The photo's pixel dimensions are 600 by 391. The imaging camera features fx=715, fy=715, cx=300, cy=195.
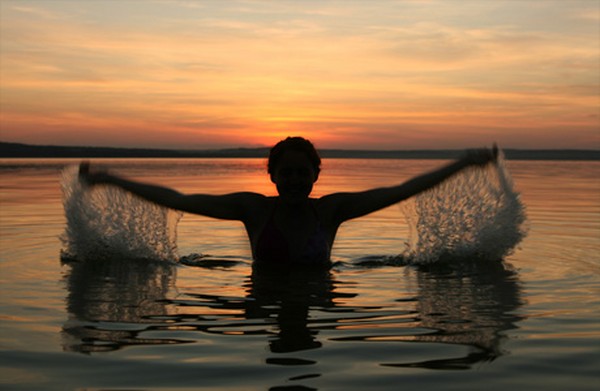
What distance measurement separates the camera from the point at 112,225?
8898 millimetres


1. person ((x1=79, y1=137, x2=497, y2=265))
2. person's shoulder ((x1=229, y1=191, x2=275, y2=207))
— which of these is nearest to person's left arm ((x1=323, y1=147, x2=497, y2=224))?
person ((x1=79, y1=137, x2=497, y2=265))

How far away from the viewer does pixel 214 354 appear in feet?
14.1

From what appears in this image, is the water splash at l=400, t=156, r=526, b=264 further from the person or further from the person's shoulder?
the person's shoulder

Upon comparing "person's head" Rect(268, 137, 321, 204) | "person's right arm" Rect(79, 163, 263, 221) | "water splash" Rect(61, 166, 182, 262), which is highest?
"person's head" Rect(268, 137, 321, 204)

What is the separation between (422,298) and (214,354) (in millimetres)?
2568

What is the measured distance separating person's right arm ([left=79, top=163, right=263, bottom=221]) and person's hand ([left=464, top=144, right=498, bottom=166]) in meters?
2.45

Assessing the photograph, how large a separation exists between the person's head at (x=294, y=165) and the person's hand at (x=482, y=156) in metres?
1.87

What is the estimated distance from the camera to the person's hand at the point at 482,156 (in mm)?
8203

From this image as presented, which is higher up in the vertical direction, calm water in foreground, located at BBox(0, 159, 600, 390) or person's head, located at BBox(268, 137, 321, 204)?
person's head, located at BBox(268, 137, 321, 204)

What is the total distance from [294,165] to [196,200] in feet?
3.71

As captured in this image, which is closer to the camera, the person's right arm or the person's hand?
the person's right arm

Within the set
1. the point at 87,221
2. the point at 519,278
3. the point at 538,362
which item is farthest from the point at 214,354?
the point at 87,221

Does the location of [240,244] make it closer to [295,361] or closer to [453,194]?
[453,194]

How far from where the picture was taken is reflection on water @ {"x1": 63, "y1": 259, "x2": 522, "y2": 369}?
4.62 metres
